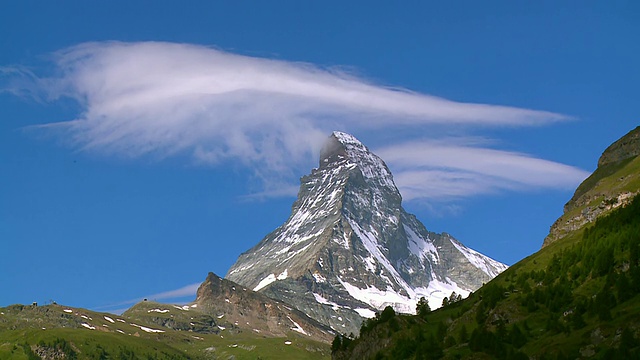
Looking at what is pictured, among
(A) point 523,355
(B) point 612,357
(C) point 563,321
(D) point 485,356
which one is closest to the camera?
(B) point 612,357

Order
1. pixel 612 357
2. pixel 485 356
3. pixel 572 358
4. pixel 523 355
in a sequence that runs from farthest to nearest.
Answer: pixel 485 356, pixel 523 355, pixel 572 358, pixel 612 357

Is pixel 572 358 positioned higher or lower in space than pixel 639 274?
lower

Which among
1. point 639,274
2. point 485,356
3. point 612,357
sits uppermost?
point 639,274

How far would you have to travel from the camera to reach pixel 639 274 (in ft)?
633

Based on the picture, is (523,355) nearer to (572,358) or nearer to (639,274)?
(572,358)

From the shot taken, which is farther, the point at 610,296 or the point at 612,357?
the point at 610,296

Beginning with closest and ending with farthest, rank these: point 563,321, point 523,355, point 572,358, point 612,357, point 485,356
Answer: point 612,357, point 572,358, point 523,355, point 485,356, point 563,321

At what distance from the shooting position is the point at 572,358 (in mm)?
156250

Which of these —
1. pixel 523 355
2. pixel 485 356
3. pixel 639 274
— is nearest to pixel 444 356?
pixel 485 356

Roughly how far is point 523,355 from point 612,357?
3230cm

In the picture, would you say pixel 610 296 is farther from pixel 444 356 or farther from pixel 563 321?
pixel 444 356

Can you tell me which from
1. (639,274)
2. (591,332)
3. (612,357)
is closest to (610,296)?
(639,274)

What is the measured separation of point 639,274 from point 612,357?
57663mm

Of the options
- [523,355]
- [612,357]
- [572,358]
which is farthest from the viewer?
[523,355]
